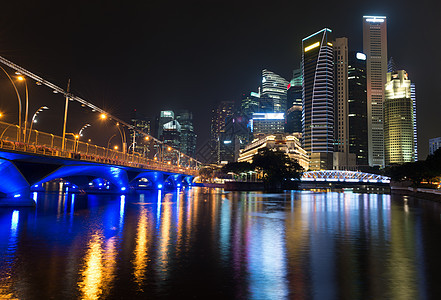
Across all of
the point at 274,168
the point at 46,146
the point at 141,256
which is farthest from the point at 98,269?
the point at 274,168

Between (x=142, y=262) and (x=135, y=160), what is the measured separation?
2449 inches

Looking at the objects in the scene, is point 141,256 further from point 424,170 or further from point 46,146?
point 424,170

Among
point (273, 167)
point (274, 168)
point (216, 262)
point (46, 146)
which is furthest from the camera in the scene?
point (274, 168)

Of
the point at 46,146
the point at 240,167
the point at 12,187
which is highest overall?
the point at 240,167

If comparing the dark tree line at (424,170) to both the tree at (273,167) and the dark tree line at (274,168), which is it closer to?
the dark tree line at (274,168)

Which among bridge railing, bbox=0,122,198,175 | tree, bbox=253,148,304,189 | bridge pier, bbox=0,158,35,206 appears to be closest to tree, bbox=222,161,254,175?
tree, bbox=253,148,304,189

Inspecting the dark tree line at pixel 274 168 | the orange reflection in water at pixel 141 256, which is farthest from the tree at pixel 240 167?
the orange reflection in water at pixel 141 256

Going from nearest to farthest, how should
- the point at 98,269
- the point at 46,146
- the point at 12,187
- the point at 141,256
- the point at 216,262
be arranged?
the point at 98,269
the point at 216,262
the point at 141,256
the point at 46,146
the point at 12,187

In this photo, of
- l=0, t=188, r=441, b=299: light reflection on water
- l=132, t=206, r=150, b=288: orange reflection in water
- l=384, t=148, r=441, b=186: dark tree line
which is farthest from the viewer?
l=384, t=148, r=441, b=186: dark tree line

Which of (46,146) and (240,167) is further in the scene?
(240,167)

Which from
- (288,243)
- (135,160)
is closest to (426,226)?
(288,243)

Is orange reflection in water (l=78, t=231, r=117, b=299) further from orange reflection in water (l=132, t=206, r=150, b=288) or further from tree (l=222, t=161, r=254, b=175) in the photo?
tree (l=222, t=161, r=254, b=175)

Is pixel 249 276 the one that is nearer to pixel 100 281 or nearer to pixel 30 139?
pixel 100 281

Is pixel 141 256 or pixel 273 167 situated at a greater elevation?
pixel 273 167
